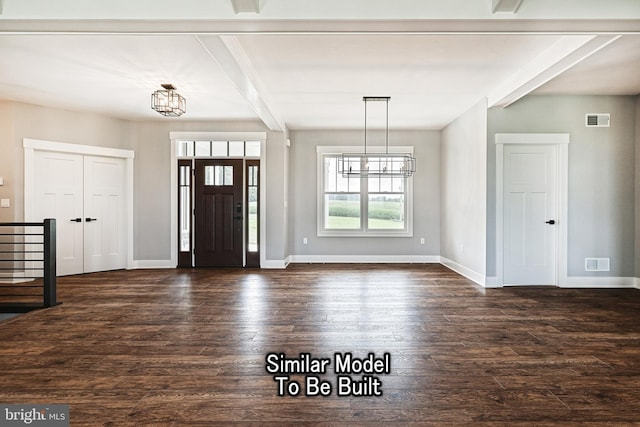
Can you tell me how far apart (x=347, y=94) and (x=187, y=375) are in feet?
13.4

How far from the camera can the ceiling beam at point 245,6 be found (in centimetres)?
288

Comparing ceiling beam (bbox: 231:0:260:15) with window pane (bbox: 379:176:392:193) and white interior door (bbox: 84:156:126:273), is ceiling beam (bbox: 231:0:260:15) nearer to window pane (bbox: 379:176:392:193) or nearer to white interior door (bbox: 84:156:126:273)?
white interior door (bbox: 84:156:126:273)

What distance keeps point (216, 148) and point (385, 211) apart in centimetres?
344

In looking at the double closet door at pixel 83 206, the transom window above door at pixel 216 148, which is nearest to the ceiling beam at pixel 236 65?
the transom window above door at pixel 216 148

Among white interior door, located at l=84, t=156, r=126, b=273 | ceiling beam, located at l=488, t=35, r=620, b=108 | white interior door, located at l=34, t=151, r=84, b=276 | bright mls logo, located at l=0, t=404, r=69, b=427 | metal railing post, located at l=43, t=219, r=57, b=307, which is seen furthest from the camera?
white interior door, located at l=84, t=156, r=126, b=273

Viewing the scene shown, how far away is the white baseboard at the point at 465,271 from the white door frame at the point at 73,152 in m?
5.64

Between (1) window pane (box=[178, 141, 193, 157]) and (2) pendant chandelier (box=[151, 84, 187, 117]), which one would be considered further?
(1) window pane (box=[178, 141, 193, 157])

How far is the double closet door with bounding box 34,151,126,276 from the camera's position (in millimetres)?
6105

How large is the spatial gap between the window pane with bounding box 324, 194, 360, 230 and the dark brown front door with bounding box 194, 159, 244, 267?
177 cm

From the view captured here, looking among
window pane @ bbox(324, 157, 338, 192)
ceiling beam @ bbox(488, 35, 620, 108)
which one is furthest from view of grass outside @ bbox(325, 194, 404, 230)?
ceiling beam @ bbox(488, 35, 620, 108)

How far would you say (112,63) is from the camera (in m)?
4.30

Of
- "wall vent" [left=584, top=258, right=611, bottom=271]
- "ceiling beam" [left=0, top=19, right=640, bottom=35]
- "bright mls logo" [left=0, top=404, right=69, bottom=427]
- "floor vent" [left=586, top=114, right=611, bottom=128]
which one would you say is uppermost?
Answer: "ceiling beam" [left=0, top=19, right=640, bottom=35]

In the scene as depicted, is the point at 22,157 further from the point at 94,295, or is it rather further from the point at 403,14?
the point at 403,14

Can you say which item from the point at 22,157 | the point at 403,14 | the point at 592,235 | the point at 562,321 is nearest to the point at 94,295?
the point at 22,157
